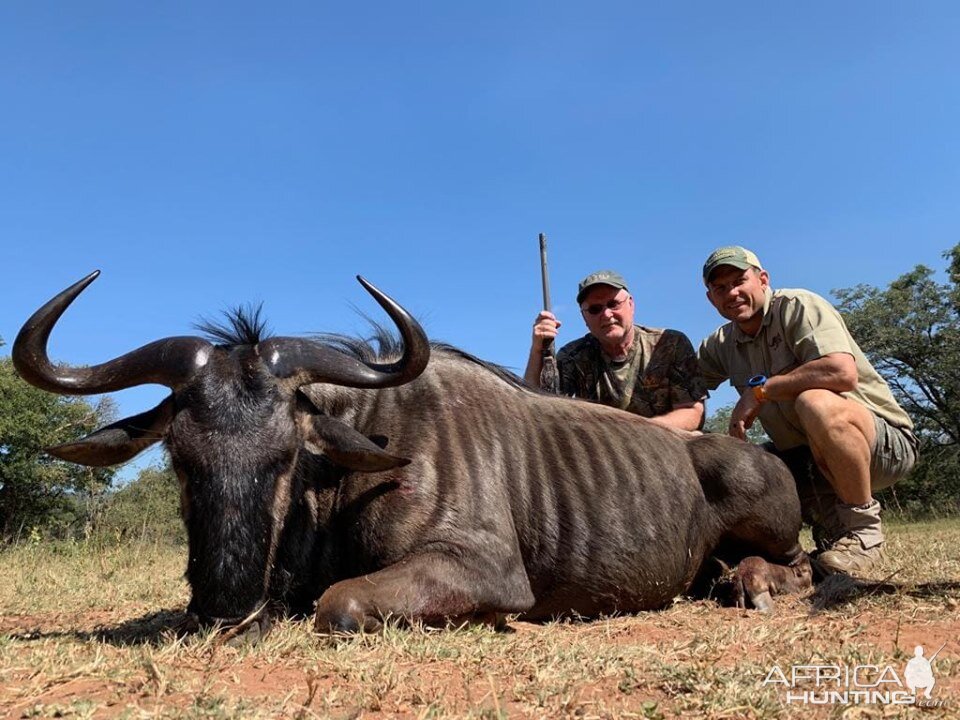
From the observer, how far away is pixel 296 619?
3.78 metres

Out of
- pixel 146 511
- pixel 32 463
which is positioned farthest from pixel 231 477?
pixel 32 463

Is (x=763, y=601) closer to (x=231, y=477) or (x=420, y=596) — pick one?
(x=420, y=596)

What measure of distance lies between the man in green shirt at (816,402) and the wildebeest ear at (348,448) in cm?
297

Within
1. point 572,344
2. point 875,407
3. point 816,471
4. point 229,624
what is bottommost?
point 229,624

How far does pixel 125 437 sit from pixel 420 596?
1.50 metres

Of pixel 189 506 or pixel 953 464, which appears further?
pixel 953 464

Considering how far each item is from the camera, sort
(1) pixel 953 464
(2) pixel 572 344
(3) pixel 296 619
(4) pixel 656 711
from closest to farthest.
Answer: (4) pixel 656 711 → (3) pixel 296 619 → (2) pixel 572 344 → (1) pixel 953 464

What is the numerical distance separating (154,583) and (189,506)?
3.32 metres

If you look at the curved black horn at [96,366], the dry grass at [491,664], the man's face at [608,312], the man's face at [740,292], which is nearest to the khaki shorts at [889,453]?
the man's face at [740,292]

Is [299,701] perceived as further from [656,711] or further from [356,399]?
[356,399]

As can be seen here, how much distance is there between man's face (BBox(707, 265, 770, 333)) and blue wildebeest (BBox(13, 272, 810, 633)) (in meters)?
1.28

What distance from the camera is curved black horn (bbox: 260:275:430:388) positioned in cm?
377

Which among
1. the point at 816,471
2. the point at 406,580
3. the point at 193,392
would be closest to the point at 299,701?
the point at 406,580

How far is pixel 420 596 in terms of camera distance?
11.7ft
